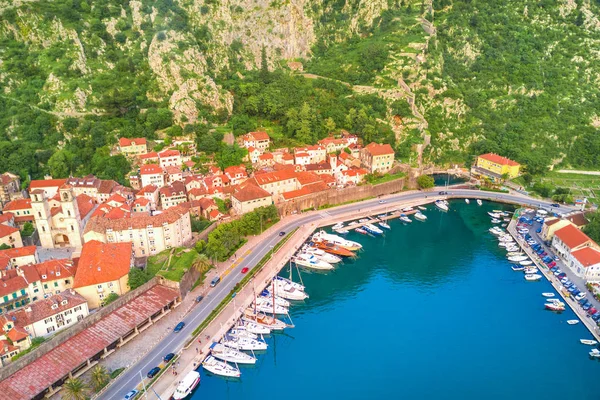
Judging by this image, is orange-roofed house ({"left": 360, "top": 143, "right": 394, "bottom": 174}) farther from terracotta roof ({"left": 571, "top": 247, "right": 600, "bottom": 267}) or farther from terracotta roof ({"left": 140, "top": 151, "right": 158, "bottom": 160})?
terracotta roof ({"left": 140, "top": 151, "right": 158, "bottom": 160})

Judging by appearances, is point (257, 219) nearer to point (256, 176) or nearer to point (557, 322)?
point (256, 176)

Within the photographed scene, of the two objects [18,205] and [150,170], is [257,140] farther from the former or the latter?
[18,205]

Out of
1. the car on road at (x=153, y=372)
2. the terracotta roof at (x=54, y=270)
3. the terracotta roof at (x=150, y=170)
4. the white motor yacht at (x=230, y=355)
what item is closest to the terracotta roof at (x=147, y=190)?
the terracotta roof at (x=150, y=170)

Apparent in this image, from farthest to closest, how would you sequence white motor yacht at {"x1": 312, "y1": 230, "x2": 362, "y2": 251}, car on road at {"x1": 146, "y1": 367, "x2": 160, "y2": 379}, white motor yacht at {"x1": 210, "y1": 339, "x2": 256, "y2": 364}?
white motor yacht at {"x1": 312, "y1": 230, "x2": 362, "y2": 251} < white motor yacht at {"x1": 210, "y1": 339, "x2": 256, "y2": 364} < car on road at {"x1": 146, "y1": 367, "x2": 160, "y2": 379}

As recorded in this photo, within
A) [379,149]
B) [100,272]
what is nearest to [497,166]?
[379,149]

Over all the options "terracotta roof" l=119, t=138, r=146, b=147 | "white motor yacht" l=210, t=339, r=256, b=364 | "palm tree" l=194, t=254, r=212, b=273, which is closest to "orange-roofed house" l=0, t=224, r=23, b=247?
"palm tree" l=194, t=254, r=212, b=273

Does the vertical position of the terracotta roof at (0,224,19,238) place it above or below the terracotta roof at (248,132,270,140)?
below

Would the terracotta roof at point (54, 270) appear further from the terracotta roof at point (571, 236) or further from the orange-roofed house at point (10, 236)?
the terracotta roof at point (571, 236)

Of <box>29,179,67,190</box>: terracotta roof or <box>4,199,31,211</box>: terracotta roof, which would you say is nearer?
<box>4,199,31,211</box>: terracotta roof
